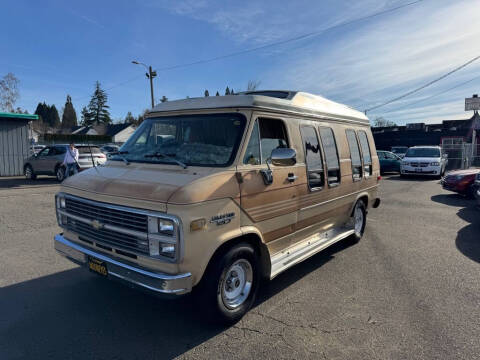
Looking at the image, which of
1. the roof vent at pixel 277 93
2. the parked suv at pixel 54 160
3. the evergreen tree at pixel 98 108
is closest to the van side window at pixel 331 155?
the roof vent at pixel 277 93

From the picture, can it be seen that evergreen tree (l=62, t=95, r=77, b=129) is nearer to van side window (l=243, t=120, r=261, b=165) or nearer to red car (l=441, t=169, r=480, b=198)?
red car (l=441, t=169, r=480, b=198)

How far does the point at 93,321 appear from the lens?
140 inches

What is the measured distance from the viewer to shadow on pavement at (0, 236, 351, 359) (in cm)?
309

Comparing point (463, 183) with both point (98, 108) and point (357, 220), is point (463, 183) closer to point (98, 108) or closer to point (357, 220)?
point (357, 220)

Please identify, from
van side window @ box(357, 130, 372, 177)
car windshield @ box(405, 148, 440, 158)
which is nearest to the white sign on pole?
car windshield @ box(405, 148, 440, 158)

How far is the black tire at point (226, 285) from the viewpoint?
3.26 m

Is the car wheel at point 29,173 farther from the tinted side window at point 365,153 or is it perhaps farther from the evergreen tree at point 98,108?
the evergreen tree at point 98,108

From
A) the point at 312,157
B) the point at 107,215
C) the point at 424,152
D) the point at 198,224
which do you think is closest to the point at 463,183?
the point at 424,152

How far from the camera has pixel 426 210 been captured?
32.1 feet

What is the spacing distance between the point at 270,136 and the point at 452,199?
1039cm

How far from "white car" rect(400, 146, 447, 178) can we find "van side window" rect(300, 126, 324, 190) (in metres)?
15.8

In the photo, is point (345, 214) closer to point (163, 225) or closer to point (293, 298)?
point (293, 298)

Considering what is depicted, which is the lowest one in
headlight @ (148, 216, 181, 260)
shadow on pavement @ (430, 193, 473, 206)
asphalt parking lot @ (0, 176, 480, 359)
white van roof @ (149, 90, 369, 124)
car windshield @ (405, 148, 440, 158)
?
asphalt parking lot @ (0, 176, 480, 359)

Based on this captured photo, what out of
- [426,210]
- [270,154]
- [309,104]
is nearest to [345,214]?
[309,104]
